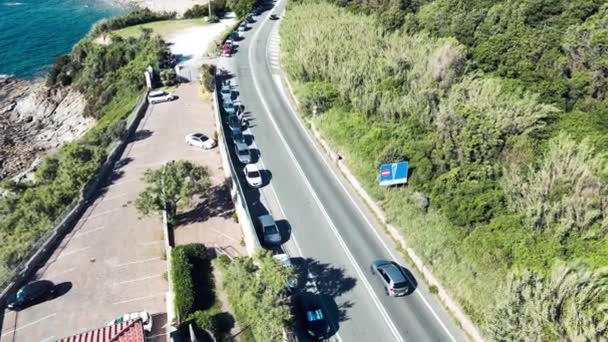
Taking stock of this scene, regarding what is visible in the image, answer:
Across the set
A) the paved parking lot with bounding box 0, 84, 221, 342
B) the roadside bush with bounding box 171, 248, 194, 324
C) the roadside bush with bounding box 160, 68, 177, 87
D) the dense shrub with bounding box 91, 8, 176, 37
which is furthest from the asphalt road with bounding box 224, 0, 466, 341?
the dense shrub with bounding box 91, 8, 176, 37

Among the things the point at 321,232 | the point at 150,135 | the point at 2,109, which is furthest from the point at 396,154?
the point at 2,109

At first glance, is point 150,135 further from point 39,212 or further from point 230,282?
point 230,282

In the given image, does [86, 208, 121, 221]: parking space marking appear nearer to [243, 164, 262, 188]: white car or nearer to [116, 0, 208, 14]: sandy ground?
[243, 164, 262, 188]: white car

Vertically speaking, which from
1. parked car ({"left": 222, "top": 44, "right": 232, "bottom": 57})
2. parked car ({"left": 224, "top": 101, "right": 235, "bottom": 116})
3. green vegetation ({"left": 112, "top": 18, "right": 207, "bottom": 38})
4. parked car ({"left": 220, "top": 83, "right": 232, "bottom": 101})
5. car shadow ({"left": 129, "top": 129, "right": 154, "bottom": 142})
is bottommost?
car shadow ({"left": 129, "top": 129, "right": 154, "bottom": 142})

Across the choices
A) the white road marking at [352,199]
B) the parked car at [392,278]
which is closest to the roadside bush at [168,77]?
the white road marking at [352,199]

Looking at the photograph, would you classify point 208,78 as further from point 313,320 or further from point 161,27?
point 313,320
